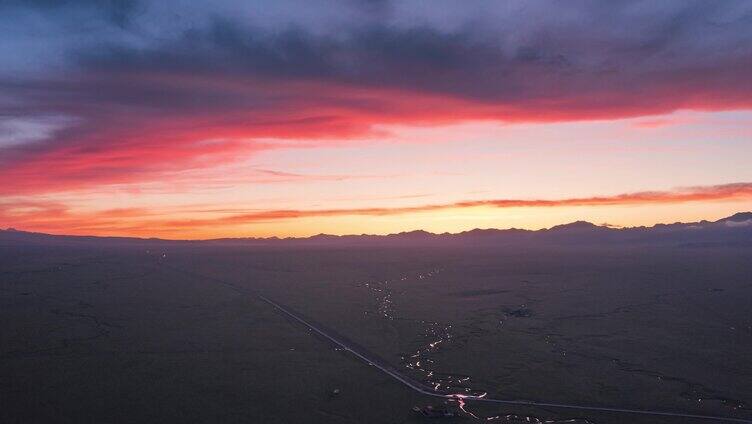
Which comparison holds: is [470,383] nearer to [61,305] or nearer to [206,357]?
[206,357]

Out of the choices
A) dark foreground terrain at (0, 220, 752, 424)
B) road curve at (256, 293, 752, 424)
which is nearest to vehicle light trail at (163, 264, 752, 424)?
road curve at (256, 293, 752, 424)

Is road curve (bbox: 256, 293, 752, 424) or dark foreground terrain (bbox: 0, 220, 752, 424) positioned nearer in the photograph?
road curve (bbox: 256, 293, 752, 424)

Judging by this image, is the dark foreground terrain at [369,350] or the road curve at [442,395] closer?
the road curve at [442,395]

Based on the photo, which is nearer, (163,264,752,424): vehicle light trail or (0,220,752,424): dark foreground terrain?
(163,264,752,424): vehicle light trail

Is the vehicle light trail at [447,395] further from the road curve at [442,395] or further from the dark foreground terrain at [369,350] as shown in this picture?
the dark foreground terrain at [369,350]

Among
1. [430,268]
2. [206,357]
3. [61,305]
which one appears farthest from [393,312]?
[430,268]

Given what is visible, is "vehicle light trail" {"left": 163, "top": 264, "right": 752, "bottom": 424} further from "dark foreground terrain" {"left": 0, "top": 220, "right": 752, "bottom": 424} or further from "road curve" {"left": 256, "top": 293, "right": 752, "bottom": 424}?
"dark foreground terrain" {"left": 0, "top": 220, "right": 752, "bottom": 424}

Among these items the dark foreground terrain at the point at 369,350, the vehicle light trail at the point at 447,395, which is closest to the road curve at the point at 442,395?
the vehicle light trail at the point at 447,395

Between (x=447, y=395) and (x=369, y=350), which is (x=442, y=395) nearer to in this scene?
(x=447, y=395)
